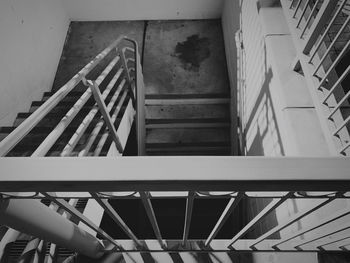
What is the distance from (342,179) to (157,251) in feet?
3.60

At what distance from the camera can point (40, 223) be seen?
76 centimetres

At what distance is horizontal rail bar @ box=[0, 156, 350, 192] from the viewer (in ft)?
1.60

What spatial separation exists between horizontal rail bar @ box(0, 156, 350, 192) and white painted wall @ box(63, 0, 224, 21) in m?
5.32

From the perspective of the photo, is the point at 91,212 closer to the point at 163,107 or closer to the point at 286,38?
the point at 286,38

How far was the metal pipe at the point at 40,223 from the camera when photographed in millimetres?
644

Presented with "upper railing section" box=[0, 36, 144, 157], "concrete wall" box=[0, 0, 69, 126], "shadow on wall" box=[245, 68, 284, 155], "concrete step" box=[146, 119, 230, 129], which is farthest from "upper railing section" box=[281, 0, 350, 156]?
"concrete wall" box=[0, 0, 69, 126]

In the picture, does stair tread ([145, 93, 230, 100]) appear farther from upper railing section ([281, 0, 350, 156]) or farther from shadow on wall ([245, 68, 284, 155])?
upper railing section ([281, 0, 350, 156])

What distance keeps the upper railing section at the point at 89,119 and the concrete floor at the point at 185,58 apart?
90 centimetres

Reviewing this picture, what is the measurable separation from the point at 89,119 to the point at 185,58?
3.44 m

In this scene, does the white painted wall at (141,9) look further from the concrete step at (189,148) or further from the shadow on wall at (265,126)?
the shadow on wall at (265,126)

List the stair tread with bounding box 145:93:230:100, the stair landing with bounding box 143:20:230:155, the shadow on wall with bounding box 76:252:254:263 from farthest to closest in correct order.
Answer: the stair tread with bounding box 145:93:230:100 < the stair landing with bounding box 143:20:230:155 < the shadow on wall with bounding box 76:252:254:263

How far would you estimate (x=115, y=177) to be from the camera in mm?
496

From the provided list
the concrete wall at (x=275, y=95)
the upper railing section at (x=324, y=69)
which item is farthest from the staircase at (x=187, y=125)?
the upper railing section at (x=324, y=69)

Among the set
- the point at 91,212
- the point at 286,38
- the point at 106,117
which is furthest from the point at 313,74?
the point at 91,212
